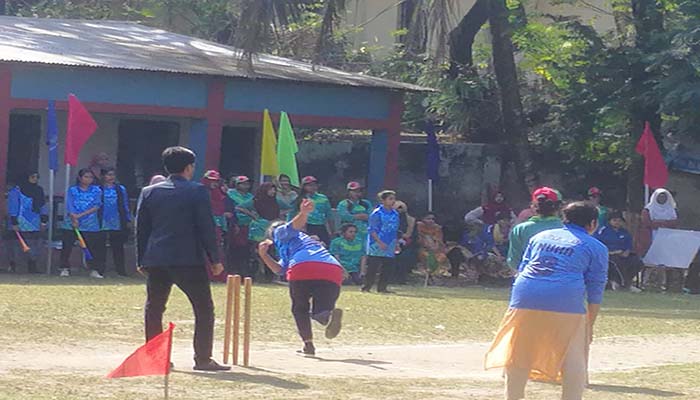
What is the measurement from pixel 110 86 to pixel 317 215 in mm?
3938

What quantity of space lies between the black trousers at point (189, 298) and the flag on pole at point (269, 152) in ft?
40.0

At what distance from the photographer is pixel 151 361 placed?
907cm

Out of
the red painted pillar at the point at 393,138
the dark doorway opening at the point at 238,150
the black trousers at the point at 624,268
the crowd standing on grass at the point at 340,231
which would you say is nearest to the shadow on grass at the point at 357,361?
the crowd standing on grass at the point at 340,231

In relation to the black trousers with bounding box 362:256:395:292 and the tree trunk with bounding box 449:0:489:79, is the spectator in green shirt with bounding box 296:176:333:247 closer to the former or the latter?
the black trousers with bounding box 362:256:395:292

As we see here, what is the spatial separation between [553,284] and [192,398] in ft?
8.55

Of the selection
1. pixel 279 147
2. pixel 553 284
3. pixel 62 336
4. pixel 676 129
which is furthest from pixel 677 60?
pixel 553 284

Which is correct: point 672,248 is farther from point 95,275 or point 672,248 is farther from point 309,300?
point 309,300

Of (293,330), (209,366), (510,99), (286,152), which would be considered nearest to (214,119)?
(286,152)

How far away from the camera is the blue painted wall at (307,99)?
24239 mm

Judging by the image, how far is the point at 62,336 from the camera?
44.2 ft

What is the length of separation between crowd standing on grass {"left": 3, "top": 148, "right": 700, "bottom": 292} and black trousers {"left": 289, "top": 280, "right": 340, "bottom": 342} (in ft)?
23.8

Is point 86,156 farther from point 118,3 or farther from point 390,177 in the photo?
point 118,3

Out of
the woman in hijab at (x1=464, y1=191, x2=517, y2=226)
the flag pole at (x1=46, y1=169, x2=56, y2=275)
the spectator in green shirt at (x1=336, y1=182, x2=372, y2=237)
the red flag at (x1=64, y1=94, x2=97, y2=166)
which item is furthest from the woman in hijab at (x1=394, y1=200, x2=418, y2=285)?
the flag pole at (x1=46, y1=169, x2=56, y2=275)

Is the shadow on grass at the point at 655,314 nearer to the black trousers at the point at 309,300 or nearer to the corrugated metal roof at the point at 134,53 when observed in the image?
the black trousers at the point at 309,300
